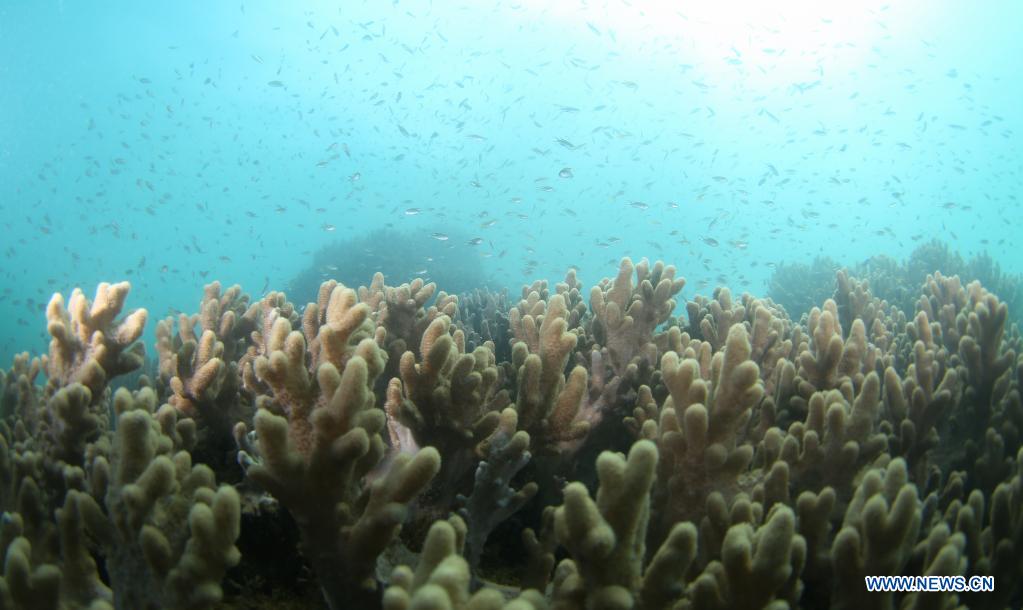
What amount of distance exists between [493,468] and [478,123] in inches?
4957

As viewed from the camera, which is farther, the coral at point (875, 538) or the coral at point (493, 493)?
the coral at point (493, 493)

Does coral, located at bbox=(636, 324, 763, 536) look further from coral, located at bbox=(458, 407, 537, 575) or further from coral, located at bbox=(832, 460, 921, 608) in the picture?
coral, located at bbox=(458, 407, 537, 575)

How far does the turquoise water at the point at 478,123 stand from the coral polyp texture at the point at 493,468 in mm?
25252

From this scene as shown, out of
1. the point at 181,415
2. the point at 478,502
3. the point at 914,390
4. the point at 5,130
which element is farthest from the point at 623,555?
the point at 5,130

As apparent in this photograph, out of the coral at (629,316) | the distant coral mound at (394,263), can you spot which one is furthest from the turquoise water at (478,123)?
the coral at (629,316)

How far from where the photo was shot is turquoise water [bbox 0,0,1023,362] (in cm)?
6612

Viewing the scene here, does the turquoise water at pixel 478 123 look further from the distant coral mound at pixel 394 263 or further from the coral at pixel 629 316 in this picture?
the coral at pixel 629 316

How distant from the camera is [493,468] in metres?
Answer: 2.11

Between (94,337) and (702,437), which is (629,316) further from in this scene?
(94,337)

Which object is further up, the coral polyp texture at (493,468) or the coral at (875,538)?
the coral polyp texture at (493,468)

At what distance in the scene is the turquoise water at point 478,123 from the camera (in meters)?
66.1

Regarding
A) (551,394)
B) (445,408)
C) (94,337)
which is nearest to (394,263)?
(94,337)

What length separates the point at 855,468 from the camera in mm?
2229

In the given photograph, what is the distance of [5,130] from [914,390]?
592 ft
